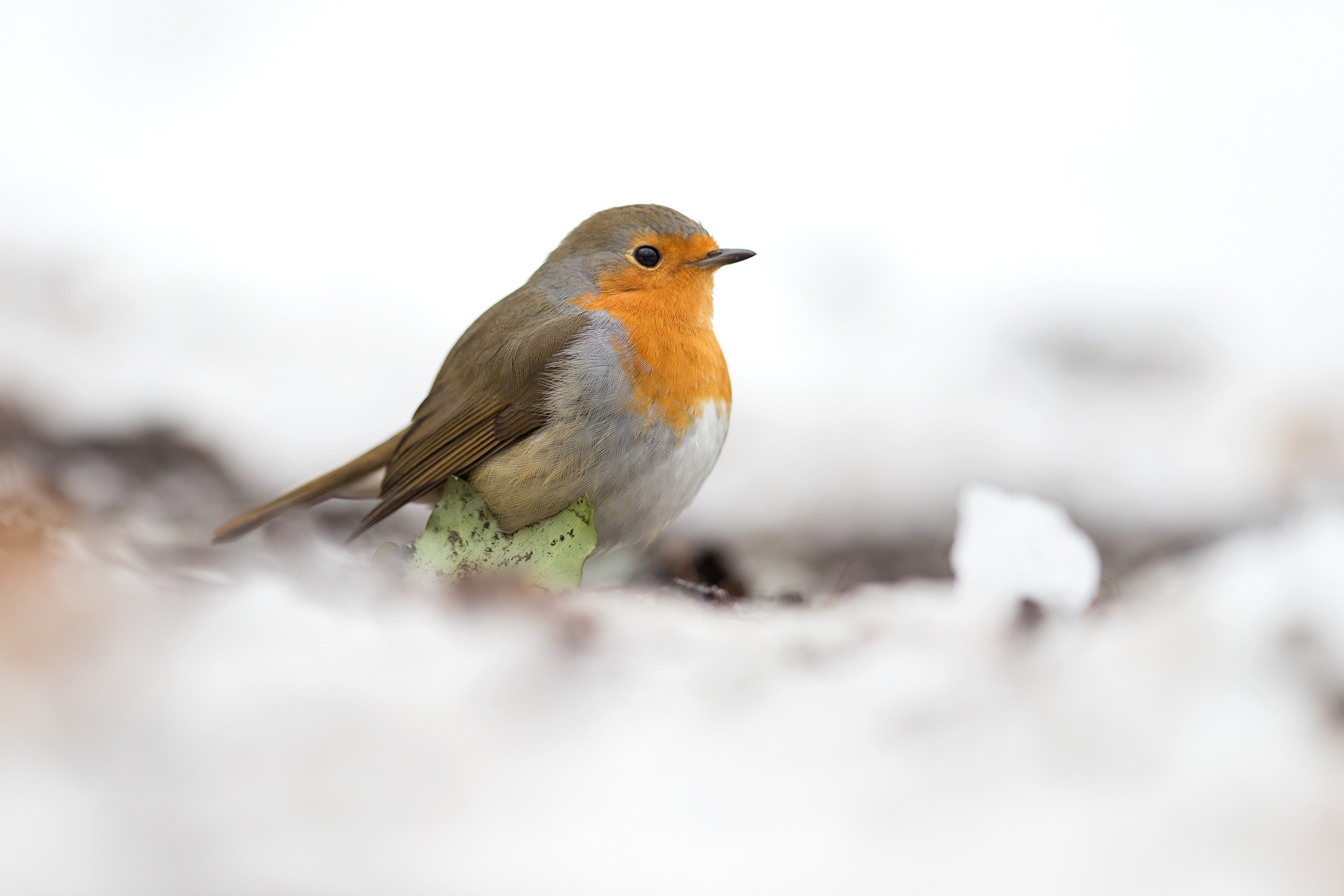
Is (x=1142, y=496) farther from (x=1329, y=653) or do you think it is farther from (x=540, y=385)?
(x=540, y=385)

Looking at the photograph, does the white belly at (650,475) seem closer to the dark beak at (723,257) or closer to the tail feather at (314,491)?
the dark beak at (723,257)

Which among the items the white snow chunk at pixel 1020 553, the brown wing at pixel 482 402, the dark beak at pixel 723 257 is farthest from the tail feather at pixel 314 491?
the white snow chunk at pixel 1020 553

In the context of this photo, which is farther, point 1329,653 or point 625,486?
point 625,486

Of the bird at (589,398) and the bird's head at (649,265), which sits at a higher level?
the bird's head at (649,265)

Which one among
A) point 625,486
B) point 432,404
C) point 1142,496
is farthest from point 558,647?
point 1142,496

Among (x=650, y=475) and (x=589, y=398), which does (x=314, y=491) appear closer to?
(x=589, y=398)

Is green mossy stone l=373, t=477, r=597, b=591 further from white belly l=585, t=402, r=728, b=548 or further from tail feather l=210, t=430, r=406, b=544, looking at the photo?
tail feather l=210, t=430, r=406, b=544

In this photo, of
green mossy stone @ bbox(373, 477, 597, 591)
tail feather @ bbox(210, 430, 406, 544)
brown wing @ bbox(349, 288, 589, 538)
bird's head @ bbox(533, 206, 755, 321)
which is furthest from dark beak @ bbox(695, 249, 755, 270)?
tail feather @ bbox(210, 430, 406, 544)
